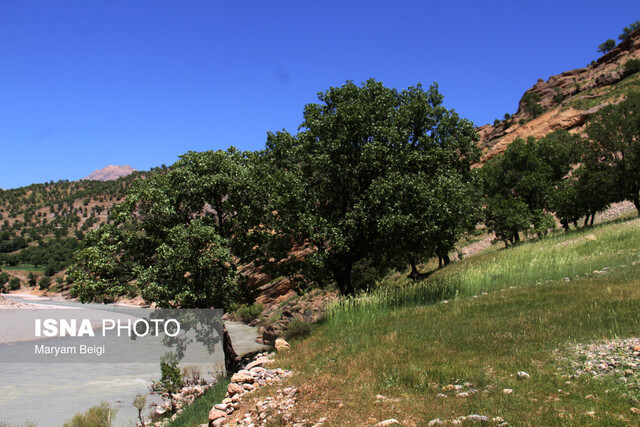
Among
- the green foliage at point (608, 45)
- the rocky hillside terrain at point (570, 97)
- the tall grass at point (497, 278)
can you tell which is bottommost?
the tall grass at point (497, 278)

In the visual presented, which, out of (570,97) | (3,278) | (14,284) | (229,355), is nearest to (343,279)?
(229,355)

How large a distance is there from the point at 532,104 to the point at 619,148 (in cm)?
7525

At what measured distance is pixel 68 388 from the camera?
23.8 meters

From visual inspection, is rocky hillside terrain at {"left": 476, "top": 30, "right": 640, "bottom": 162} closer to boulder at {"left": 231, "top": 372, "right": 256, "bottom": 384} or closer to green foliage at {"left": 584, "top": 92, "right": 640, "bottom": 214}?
green foliage at {"left": 584, "top": 92, "right": 640, "bottom": 214}

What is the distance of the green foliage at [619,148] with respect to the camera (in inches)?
1524

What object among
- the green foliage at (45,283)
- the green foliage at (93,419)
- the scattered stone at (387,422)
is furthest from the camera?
the green foliage at (45,283)

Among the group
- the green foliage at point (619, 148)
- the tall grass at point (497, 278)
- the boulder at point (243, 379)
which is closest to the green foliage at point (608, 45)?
the green foliage at point (619, 148)

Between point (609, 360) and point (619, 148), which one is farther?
point (619, 148)

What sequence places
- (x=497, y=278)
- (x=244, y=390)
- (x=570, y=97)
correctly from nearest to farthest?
(x=244, y=390), (x=497, y=278), (x=570, y=97)

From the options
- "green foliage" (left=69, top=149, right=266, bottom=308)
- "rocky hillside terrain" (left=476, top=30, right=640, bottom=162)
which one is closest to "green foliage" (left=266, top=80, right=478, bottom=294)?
"green foliage" (left=69, top=149, right=266, bottom=308)

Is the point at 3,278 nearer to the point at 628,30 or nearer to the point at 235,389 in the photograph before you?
the point at 235,389

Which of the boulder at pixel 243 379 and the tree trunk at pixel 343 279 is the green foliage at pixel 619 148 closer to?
the tree trunk at pixel 343 279

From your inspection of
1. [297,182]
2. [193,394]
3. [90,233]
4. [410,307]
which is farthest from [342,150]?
[193,394]

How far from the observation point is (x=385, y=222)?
17391mm
